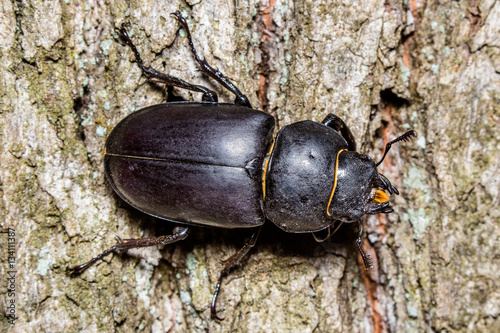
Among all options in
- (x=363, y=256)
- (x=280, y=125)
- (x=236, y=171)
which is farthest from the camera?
(x=280, y=125)

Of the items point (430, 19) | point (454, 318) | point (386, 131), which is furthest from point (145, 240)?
point (430, 19)

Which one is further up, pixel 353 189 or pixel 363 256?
pixel 353 189

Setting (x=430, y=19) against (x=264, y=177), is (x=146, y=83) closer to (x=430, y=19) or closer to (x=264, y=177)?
(x=264, y=177)

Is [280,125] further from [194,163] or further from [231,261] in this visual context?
[231,261]

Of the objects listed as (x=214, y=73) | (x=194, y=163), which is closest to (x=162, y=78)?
(x=214, y=73)

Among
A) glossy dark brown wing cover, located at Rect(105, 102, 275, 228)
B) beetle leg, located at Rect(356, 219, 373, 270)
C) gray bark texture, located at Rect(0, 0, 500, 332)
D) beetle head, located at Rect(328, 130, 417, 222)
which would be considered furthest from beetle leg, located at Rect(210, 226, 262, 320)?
beetle leg, located at Rect(356, 219, 373, 270)

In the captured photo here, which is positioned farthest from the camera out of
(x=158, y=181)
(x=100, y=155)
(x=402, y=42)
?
(x=402, y=42)

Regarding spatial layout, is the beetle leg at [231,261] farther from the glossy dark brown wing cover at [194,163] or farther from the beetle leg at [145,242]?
the beetle leg at [145,242]
